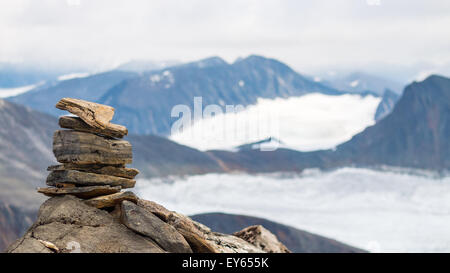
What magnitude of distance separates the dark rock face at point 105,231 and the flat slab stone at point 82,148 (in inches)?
70.6

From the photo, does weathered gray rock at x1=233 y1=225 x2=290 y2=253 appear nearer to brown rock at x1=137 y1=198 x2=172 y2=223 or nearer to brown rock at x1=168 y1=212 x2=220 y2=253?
brown rock at x1=168 y1=212 x2=220 y2=253

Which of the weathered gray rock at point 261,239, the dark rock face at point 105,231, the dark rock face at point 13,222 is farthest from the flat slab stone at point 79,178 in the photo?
the dark rock face at point 13,222

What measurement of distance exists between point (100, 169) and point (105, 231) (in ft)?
10.5

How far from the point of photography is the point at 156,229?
1050 inches

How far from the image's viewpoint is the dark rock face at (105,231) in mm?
25625

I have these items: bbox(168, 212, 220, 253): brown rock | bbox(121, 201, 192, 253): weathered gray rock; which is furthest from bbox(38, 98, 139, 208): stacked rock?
bbox(168, 212, 220, 253): brown rock

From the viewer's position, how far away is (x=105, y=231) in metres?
26.5

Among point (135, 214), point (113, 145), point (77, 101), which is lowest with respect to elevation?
point (135, 214)

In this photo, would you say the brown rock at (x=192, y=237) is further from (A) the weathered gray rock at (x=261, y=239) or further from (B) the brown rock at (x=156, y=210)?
(A) the weathered gray rock at (x=261, y=239)

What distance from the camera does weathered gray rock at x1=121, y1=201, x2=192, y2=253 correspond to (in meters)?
26.4
